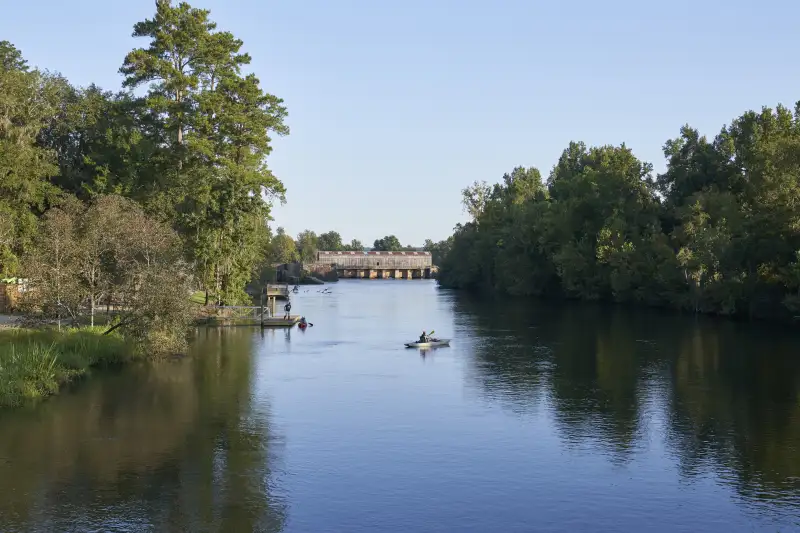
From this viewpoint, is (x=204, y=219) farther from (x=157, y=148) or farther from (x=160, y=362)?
(x=160, y=362)

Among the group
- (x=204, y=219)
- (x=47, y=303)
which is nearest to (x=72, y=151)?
(x=204, y=219)

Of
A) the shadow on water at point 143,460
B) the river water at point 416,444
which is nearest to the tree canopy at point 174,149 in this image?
the river water at point 416,444

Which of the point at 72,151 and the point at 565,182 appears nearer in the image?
the point at 72,151

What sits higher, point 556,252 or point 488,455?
point 556,252

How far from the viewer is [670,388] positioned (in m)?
48.3

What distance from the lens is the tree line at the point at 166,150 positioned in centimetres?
7588

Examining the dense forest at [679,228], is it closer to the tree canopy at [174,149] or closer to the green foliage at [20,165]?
the tree canopy at [174,149]

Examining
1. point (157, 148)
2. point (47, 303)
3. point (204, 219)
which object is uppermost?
point (157, 148)

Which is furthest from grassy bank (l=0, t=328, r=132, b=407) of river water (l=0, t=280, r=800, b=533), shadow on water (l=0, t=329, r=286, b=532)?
shadow on water (l=0, t=329, r=286, b=532)

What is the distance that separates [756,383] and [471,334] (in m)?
33.9

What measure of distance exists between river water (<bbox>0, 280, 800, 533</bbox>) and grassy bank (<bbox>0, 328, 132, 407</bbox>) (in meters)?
1.25

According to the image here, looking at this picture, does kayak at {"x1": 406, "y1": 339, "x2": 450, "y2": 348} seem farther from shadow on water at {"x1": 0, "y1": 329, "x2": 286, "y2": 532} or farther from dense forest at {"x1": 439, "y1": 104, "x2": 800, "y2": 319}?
dense forest at {"x1": 439, "y1": 104, "x2": 800, "y2": 319}

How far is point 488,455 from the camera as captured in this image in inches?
1329

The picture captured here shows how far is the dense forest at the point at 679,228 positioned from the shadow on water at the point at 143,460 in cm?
5841
